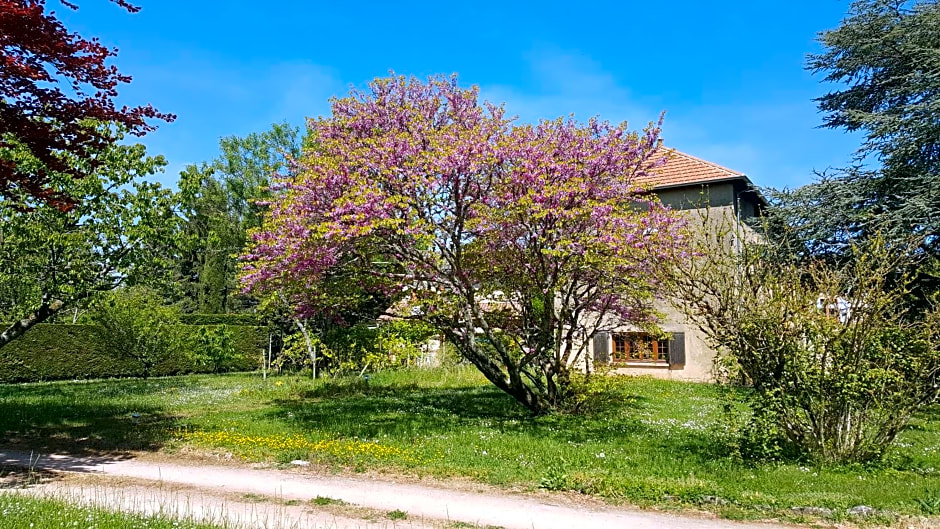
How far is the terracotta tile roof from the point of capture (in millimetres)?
22125

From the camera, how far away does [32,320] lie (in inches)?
538

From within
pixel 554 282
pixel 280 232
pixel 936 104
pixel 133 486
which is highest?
pixel 936 104

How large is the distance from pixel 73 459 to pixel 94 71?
218 inches

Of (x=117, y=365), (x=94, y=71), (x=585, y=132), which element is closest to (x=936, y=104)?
(x=585, y=132)

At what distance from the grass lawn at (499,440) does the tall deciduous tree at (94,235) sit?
2.81 metres

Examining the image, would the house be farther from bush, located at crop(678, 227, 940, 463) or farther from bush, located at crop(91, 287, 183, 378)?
bush, located at crop(91, 287, 183, 378)

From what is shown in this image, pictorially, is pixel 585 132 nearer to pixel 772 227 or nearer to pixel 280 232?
pixel 280 232

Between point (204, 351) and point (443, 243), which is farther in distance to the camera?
point (204, 351)

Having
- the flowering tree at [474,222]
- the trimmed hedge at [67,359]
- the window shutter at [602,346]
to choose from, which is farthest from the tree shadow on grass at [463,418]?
the trimmed hedge at [67,359]

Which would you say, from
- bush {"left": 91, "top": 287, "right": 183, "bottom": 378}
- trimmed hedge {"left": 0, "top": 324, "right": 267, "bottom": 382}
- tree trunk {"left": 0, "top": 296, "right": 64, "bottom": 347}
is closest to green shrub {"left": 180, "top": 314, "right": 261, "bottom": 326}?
trimmed hedge {"left": 0, "top": 324, "right": 267, "bottom": 382}

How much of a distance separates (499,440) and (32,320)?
1014 centimetres

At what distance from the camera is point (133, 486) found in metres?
7.92

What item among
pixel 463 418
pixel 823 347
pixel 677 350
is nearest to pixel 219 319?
pixel 677 350

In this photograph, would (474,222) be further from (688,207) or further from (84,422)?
(688,207)
